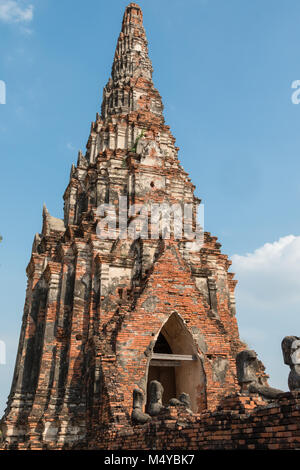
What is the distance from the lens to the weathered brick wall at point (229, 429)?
4.95 metres

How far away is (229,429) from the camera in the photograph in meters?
5.93

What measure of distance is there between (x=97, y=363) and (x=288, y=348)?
6266mm

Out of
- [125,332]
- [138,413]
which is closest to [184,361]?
[125,332]

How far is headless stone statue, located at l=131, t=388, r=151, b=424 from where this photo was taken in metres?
8.60

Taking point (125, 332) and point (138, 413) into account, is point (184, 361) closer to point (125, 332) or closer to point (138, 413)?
point (125, 332)

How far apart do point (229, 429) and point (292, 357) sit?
140cm

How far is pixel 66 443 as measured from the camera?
10914 millimetres

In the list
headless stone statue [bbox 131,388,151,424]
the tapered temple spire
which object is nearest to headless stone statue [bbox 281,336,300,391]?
headless stone statue [bbox 131,388,151,424]

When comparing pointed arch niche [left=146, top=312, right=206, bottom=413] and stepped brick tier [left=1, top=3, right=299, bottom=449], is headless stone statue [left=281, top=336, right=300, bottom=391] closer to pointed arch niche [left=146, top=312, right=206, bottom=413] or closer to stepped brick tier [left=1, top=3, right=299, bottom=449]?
stepped brick tier [left=1, top=3, right=299, bottom=449]

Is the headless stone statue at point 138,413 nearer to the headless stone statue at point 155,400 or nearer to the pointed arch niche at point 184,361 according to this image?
the headless stone statue at point 155,400

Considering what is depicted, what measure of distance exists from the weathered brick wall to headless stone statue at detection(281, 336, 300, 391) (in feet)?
1.45
